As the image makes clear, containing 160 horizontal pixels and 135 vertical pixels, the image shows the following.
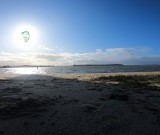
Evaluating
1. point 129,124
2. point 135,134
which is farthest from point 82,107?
point 135,134

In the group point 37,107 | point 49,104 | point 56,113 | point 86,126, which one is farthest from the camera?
point 49,104

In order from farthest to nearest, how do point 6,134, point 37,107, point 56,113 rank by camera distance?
point 37,107 → point 56,113 → point 6,134

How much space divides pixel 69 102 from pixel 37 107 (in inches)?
55.8

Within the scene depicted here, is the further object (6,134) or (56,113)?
(56,113)

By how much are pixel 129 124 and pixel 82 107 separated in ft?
6.72

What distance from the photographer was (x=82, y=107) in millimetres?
8094

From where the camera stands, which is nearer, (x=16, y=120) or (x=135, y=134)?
(x=135, y=134)

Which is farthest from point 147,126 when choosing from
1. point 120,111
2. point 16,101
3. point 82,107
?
point 16,101

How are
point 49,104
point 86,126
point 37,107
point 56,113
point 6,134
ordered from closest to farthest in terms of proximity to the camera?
1. point 6,134
2. point 86,126
3. point 56,113
4. point 37,107
5. point 49,104

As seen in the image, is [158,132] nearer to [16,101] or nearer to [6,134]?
[6,134]

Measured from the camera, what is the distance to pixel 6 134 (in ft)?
18.9

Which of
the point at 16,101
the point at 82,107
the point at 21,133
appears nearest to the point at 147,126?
the point at 82,107

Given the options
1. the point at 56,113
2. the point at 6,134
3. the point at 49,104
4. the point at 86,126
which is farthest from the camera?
the point at 49,104

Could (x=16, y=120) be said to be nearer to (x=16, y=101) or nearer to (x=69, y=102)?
(x=16, y=101)
